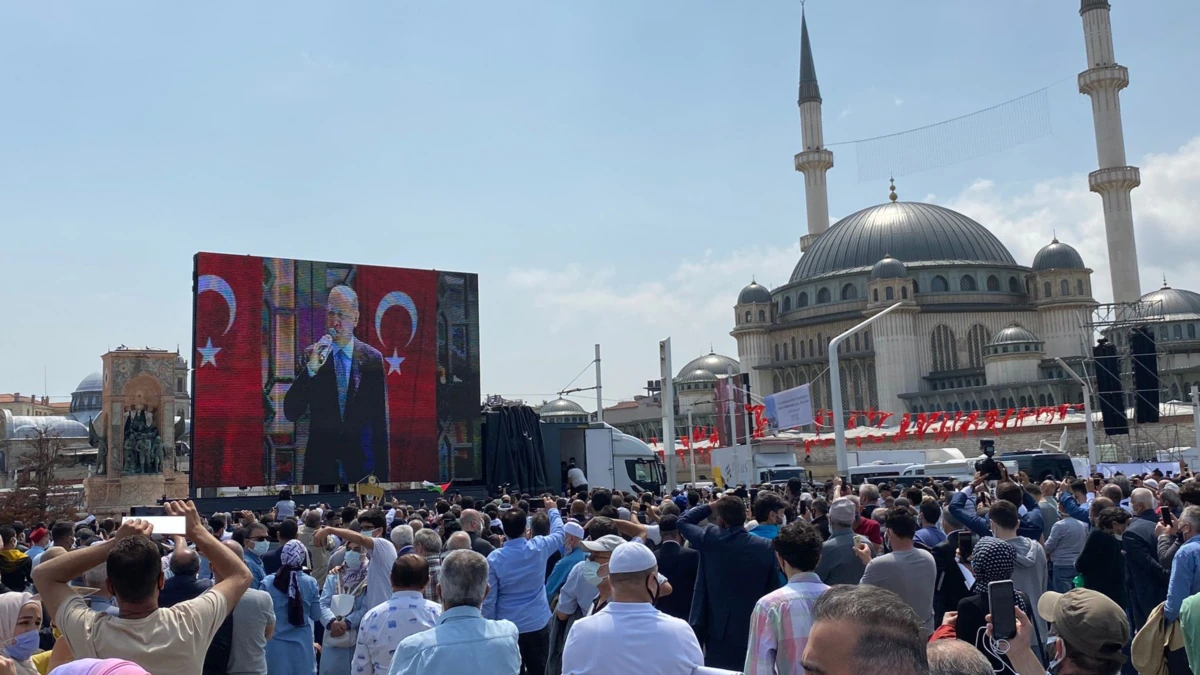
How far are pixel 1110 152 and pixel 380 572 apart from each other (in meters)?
67.2

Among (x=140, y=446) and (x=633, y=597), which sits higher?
(x=140, y=446)

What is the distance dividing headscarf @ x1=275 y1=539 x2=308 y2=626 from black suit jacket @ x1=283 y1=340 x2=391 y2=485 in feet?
84.4

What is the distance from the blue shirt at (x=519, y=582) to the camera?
8078mm

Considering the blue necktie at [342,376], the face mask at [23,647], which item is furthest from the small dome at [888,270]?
the face mask at [23,647]

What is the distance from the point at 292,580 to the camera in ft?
24.6

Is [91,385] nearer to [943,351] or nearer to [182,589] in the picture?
[943,351]

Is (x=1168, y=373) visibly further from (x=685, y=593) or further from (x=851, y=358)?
(x=685, y=593)

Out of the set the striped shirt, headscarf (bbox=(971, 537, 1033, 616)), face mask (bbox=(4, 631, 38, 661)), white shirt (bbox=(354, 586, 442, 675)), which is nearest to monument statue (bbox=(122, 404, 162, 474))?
white shirt (bbox=(354, 586, 442, 675))

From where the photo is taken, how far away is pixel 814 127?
3462 inches

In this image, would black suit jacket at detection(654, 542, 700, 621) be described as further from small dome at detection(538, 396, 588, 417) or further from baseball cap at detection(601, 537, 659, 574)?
small dome at detection(538, 396, 588, 417)

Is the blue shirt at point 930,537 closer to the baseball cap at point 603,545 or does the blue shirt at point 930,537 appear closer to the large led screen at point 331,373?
the baseball cap at point 603,545

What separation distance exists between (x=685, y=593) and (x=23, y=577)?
20.2 feet

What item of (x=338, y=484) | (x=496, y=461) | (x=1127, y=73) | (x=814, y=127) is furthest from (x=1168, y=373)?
(x=338, y=484)

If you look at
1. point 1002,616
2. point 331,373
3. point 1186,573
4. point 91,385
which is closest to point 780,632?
point 1002,616
